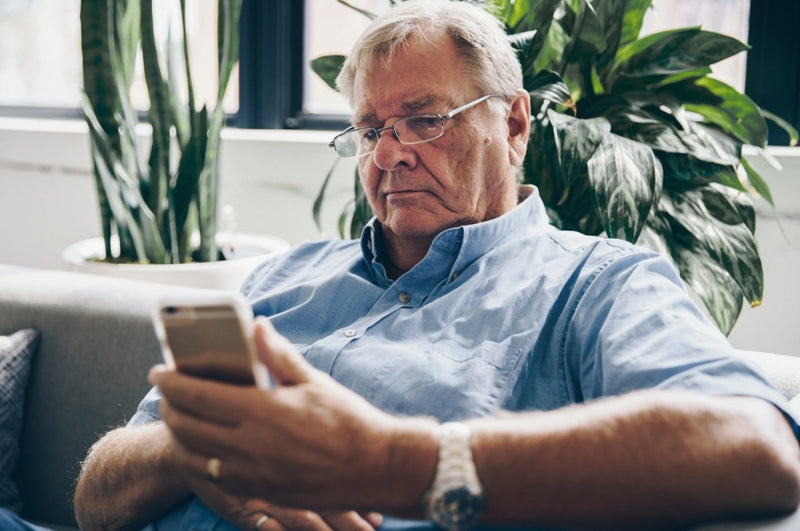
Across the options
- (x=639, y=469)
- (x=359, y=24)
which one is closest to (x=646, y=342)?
(x=639, y=469)

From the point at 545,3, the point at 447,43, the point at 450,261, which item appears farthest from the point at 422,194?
the point at 545,3

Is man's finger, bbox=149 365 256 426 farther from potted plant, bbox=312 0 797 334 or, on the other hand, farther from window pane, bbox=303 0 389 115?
window pane, bbox=303 0 389 115

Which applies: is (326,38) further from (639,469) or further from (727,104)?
(639,469)

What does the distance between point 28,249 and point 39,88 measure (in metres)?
0.65

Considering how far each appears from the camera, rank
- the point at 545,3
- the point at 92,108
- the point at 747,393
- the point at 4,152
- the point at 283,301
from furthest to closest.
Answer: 1. the point at 4,152
2. the point at 92,108
3. the point at 545,3
4. the point at 283,301
5. the point at 747,393

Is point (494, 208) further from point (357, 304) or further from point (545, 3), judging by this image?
point (545, 3)

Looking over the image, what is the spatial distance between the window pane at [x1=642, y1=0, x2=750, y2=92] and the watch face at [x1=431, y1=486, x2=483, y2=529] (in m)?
1.79

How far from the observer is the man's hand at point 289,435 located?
2.39ft

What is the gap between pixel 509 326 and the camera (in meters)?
1.11

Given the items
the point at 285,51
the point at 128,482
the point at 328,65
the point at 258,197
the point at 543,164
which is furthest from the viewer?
the point at 285,51

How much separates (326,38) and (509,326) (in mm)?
1899

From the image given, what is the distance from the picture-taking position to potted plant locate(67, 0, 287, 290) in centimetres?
199

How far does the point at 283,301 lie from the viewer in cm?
139

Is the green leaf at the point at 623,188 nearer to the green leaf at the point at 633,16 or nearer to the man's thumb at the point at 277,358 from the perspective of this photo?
the green leaf at the point at 633,16
